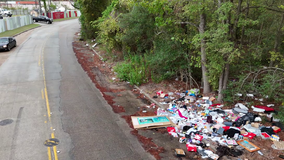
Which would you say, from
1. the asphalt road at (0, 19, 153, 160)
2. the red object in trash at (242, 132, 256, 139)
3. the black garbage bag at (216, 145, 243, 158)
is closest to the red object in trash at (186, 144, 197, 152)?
the black garbage bag at (216, 145, 243, 158)

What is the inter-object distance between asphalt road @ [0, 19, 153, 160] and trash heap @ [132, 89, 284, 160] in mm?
1526

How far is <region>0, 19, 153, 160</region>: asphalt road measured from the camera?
281 inches

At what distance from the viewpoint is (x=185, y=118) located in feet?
30.7

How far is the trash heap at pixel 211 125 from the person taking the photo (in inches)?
288

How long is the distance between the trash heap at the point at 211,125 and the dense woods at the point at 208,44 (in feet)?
2.99

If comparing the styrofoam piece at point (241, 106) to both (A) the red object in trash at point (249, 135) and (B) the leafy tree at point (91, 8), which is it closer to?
(A) the red object in trash at point (249, 135)

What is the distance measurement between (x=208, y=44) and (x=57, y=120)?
7.19 metres

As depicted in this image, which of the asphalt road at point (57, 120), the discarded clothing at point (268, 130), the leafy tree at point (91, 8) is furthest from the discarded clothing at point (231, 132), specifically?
the leafy tree at point (91, 8)

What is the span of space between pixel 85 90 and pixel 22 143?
5.65 m

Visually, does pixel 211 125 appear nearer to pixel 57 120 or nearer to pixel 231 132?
pixel 231 132

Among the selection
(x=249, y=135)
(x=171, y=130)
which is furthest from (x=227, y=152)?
(x=171, y=130)

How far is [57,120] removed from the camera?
30.2 feet

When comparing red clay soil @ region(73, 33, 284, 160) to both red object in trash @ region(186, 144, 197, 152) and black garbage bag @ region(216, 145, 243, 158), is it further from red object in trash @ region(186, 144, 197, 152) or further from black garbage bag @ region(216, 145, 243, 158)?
red object in trash @ region(186, 144, 197, 152)

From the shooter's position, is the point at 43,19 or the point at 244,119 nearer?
the point at 244,119
